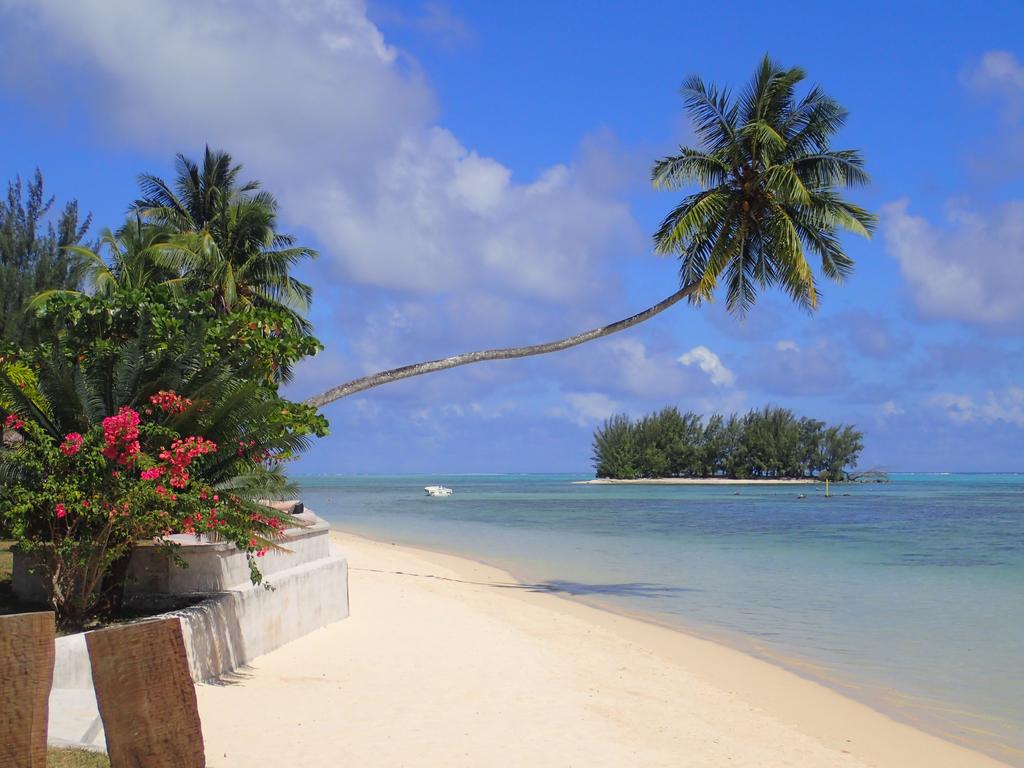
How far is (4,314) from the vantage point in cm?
1964

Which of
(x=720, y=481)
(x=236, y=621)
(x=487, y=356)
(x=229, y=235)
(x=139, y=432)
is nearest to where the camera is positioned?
(x=139, y=432)

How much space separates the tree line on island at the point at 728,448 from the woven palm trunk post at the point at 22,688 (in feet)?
328

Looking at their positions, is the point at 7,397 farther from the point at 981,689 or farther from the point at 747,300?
the point at 747,300

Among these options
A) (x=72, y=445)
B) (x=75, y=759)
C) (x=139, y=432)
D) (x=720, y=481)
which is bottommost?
(x=75, y=759)

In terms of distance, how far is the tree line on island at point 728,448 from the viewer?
325ft

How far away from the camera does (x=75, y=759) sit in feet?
16.1

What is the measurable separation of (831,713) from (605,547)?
17.6 meters

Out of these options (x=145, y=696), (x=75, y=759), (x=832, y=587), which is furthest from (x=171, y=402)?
(x=832, y=587)

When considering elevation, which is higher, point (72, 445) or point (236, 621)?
point (72, 445)

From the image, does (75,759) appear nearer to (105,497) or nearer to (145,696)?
(145,696)

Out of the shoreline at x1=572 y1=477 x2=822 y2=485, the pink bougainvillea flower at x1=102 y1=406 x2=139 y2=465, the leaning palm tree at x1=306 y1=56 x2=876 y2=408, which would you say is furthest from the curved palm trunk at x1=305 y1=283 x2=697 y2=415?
the shoreline at x1=572 y1=477 x2=822 y2=485

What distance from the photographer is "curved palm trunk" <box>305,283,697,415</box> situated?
612 inches

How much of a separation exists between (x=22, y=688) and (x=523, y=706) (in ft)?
17.1

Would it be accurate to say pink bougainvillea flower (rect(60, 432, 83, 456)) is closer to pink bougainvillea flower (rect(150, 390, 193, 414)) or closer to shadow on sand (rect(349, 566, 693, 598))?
pink bougainvillea flower (rect(150, 390, 193, 414))
